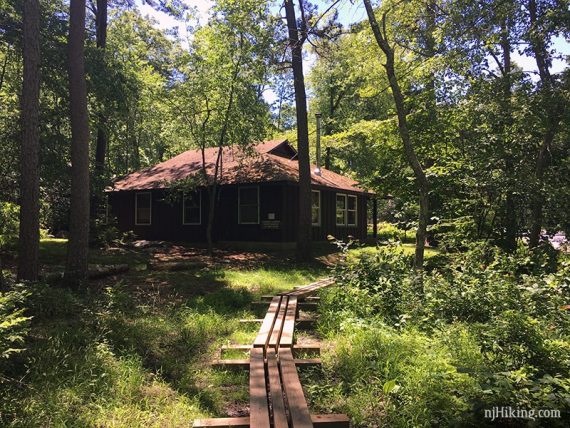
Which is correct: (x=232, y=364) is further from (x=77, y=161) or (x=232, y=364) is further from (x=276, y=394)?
(x=77, y=161)

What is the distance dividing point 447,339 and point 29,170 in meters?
7.02

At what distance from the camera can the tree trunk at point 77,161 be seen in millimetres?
7898

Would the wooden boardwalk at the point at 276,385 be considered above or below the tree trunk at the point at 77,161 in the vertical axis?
below

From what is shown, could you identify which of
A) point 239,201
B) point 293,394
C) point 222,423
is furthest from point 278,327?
point 239,201

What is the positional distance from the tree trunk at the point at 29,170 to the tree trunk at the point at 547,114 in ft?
32.8

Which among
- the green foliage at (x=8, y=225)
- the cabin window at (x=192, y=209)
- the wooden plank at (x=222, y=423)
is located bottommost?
the wooden plank at (x=222, y=423)

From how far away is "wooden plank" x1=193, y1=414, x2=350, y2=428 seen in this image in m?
3.16

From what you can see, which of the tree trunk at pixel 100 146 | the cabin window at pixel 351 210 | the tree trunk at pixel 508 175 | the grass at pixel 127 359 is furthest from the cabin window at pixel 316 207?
the grass at pixel 127 359

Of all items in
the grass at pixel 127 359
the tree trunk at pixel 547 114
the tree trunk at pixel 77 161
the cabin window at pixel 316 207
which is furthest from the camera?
the cabin window at pixel 316 207

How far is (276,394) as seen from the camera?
11.7 ft

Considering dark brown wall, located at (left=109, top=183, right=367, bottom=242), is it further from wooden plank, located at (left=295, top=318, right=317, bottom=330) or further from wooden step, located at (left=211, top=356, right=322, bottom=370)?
wooden step, located at (left=211, top=356, right=322, bottom=370)

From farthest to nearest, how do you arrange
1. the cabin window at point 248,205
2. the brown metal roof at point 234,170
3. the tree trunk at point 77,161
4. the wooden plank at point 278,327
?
the cabin window at point 248,205
the brown metal roof at point 234,170
the tree trunk at point 77,161
the wooden plank at point 278,327

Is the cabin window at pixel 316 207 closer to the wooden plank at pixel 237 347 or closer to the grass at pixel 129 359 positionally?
the grass at pixel 129 359

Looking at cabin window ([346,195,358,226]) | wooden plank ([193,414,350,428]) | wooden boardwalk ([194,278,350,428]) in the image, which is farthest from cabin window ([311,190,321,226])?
wooden plank ([193,414,350,428])
